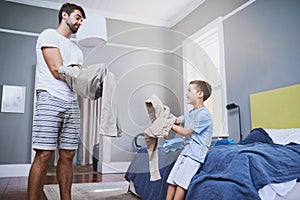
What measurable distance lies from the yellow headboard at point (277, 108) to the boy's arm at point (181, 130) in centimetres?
145

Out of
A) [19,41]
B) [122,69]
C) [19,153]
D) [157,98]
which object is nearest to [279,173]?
[157,98]

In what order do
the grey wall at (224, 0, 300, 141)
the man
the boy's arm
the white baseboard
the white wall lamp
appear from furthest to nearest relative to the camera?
the white baseboard → the grey wall at (224, 0, 300, 141) → the white wall lamp → the man → the boy's arm

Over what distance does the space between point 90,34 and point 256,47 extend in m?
2.00

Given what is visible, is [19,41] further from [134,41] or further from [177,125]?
[177,125]

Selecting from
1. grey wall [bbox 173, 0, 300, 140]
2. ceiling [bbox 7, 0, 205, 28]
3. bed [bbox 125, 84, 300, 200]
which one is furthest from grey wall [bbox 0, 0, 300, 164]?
bed [bbox 125, 84, 300, 200]

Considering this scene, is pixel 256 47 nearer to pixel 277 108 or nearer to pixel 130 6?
pixel 277 108

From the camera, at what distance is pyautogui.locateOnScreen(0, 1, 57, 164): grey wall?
12.2ft

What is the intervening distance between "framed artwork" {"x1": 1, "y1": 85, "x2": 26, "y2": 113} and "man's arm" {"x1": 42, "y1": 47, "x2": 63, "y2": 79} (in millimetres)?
2748

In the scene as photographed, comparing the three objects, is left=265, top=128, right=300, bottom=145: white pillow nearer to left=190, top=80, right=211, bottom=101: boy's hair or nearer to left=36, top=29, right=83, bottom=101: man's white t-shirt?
left=190, top=80, right=211, bottom=101: boy's hair

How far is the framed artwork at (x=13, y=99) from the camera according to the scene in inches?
148

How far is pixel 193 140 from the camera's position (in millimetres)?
1426

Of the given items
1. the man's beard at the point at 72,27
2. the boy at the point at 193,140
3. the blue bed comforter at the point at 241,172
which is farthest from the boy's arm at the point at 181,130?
the man's beard at the point at 72,27

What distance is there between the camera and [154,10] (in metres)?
3.91

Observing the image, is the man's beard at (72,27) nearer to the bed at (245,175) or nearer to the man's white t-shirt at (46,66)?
the man's white t-shirt at (46,66)
